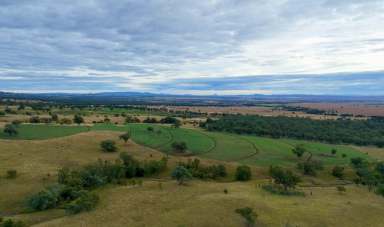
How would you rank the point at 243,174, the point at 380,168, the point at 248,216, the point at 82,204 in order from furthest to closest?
the point at 380,168 < the point at 243,174 < the point at 82,204 < the point at 248,216

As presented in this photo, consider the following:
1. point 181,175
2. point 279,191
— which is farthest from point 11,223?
point 279,191

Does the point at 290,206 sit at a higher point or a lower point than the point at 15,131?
lower

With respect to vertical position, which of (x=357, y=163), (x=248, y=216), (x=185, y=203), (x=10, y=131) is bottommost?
(x=185, y=203)

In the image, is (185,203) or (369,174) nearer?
(185,203)

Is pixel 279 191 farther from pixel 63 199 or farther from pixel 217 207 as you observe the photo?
pixel 63 199

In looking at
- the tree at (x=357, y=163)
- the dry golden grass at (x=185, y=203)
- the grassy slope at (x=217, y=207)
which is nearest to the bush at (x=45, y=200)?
the dry golden grass at (x=185, y=203)

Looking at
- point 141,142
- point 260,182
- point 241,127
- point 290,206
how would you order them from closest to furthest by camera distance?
point 290,206 < point 260,182 < point 141,142 < point 241,127

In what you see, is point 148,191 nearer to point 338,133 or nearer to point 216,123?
point 216,123

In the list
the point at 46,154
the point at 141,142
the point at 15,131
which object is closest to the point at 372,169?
the point at 141,142

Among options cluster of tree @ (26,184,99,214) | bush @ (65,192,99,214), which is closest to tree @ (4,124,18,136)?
cluster of tree @ (26,184,99,214)
